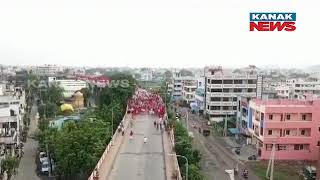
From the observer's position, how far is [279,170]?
40.9 m

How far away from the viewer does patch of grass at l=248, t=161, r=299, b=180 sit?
128ft

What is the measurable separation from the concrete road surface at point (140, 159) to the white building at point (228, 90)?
1073 inches

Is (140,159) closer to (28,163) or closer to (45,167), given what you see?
(45,167)

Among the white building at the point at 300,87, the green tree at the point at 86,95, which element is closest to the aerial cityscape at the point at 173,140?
the green tree at the point at 86,95

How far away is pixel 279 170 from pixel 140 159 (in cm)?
1571

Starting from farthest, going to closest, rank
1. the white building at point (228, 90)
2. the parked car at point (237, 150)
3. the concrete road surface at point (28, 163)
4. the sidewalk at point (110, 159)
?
the white building at point (228, 90) < the parked car at point (237, 150) < the concrete road surface at point (28, 163) < the sidewalk at point (110, 159)

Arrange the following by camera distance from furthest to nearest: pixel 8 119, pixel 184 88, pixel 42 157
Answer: pixel 184 88, pixel 8 119, pixel 42 157

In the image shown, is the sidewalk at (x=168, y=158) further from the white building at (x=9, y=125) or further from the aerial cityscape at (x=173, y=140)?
the white building at (x=9, y=125)

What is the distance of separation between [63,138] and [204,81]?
145ft

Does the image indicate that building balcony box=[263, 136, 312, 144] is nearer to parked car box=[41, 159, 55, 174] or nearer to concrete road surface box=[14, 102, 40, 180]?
parked car box=[41, 159, 55, 174]

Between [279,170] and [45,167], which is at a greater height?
[45,167]

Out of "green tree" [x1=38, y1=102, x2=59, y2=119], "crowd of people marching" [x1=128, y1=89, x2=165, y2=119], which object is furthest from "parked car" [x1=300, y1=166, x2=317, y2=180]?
"green tree" [x1=38, y1=102, x2=59, y2=119]

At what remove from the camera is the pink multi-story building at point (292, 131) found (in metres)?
44.7

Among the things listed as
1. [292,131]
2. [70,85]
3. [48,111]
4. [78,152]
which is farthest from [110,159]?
[70,85]
